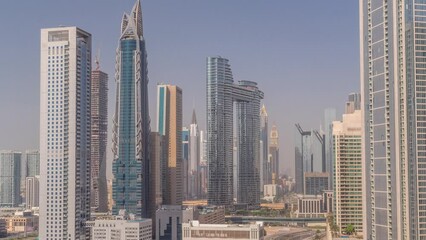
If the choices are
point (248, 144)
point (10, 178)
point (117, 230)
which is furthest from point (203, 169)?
point (117, 230)

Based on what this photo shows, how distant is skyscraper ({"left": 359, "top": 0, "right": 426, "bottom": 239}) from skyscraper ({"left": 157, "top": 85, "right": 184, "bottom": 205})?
25884 mm

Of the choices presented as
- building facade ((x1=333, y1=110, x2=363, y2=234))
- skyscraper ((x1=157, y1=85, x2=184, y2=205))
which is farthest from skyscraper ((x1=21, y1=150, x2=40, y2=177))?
building facade ((x1=333, y1=110, x2=363, y2=234))

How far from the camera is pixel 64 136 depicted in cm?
2722

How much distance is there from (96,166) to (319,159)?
24.8m

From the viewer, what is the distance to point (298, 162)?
214ft

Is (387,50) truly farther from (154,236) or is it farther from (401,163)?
(154,236)

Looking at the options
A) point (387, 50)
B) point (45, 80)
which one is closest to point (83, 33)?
point (45, 80)

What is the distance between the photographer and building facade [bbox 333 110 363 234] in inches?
1104

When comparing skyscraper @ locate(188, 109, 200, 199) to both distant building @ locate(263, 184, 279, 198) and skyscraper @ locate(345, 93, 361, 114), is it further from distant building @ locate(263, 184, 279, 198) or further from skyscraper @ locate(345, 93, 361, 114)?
skyscraper @ locate(345, 93, 361, 114)

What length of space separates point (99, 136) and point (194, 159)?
69.1 feet

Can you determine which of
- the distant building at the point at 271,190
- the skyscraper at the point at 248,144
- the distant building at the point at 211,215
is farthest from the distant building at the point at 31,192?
the distant building at the point at 271,190

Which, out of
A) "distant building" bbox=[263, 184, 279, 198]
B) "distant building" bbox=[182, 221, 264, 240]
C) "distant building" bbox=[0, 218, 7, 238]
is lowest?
"distant building" bbox=[0, 218, 7, 238]

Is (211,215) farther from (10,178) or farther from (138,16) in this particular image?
(10,178)

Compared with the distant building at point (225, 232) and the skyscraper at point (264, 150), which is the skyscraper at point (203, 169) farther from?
the distant building at point (225, 232)
